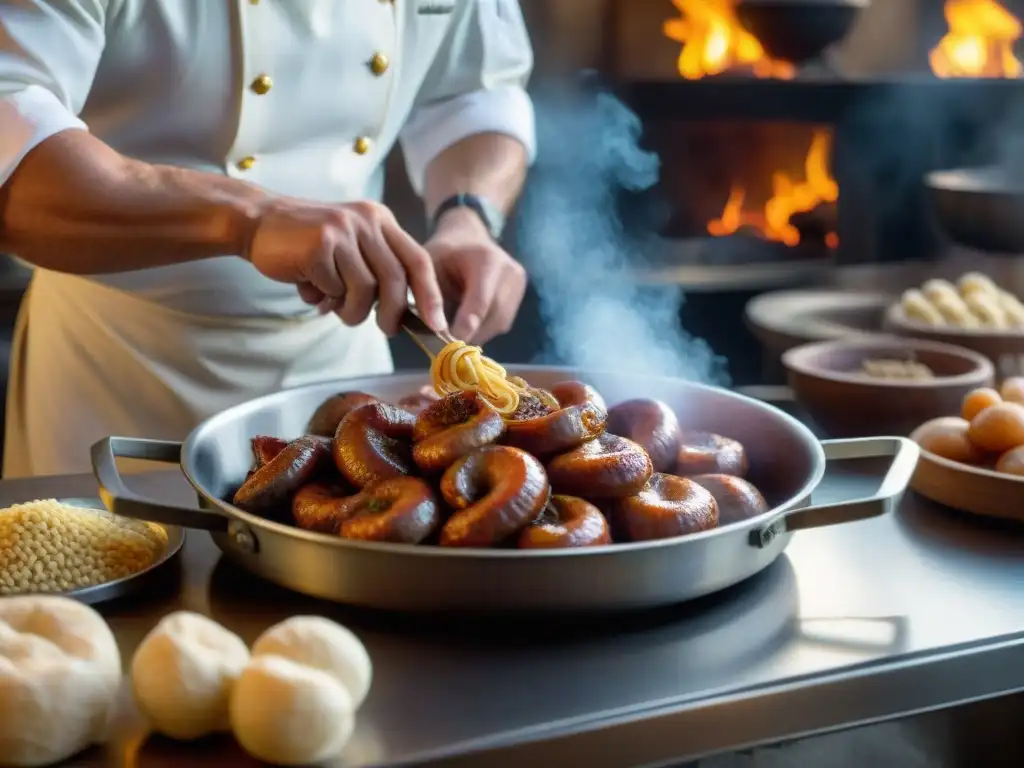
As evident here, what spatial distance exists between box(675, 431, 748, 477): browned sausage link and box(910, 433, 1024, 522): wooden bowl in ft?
0.81

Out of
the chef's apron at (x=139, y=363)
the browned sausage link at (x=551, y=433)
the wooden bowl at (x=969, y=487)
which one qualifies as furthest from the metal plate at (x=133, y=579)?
the wooden bowl at (x=969, y=487)

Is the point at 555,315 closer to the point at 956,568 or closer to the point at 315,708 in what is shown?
the point at 956,568

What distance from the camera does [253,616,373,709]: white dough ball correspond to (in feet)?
2.83

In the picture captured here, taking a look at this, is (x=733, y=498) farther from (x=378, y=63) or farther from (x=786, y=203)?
(x=786, y=203)

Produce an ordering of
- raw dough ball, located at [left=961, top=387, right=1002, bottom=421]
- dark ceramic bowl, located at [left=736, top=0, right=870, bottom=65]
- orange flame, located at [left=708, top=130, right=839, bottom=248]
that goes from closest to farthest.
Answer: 1. raw dough ball, located at [left=961, top=387, right=1002, bottom=421]
2. dark ceramic bowl, located at [left=736, top=0, right=870, bottom=65]
3. orange flame, located at [left=708, top=130, right=839, bottom=248]

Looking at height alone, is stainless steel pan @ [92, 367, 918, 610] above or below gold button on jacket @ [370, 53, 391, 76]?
below

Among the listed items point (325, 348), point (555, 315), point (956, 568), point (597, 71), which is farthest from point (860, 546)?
point (597, 71)

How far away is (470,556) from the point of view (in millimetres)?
964

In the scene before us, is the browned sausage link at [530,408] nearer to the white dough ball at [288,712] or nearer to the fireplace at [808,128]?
the white dough ball at [288,712]

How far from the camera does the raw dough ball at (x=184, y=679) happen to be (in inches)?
33.7

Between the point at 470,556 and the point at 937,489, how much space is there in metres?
0.71

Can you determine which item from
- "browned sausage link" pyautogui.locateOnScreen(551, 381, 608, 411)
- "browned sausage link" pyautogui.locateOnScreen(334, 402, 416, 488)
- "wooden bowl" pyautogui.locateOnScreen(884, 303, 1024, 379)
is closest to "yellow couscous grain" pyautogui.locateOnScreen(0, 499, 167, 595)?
"browned sausage link" pyautogui.locateOnScreen(334, 402, 416, 488)

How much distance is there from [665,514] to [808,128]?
3.48m

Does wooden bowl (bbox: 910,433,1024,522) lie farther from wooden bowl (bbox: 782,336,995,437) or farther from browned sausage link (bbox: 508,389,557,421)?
browned sausage link (bbox: 508,389,557,421)
